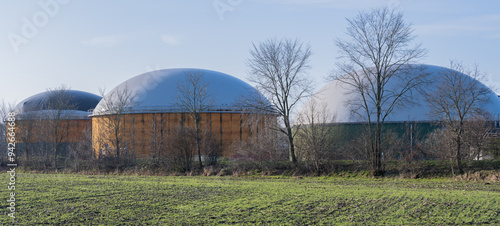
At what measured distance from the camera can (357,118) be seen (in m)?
32.1

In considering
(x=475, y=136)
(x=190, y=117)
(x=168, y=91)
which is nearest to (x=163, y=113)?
(x=168, y=91)

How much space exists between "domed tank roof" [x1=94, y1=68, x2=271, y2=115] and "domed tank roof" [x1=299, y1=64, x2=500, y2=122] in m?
6.94

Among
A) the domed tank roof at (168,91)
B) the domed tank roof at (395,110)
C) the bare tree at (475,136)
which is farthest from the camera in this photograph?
the domed tank roof at (168,91)

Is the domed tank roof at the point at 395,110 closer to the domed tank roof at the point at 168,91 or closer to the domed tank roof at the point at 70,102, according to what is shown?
the domed tank roof at the point at 168,91

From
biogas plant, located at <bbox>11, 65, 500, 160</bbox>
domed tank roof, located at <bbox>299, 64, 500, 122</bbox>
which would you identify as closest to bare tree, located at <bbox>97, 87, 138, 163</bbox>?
biogas plant, located at <bbox>11, 65, 500, 160</bbox>

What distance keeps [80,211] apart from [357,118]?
2409cm

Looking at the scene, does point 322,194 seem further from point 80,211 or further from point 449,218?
point 80,211

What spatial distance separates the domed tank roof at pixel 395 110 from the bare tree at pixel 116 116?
50.4 feet

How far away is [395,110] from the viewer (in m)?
32.9

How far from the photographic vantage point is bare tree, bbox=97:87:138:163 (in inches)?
1459

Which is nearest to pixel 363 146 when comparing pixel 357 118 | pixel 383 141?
pixel 383 141

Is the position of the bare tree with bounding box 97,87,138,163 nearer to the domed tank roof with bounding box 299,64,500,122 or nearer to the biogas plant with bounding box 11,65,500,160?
the biogas plant with bounding box 11,65,500,160

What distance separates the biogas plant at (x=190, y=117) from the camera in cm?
3164

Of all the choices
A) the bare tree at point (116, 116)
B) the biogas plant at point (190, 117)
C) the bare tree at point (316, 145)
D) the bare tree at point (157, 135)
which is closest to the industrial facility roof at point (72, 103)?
the biogas plant at point (190, 117)
